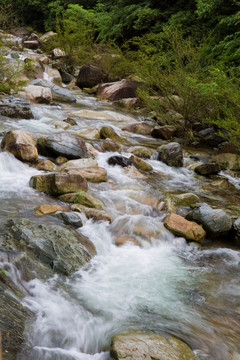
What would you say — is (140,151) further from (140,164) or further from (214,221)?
(214,221)

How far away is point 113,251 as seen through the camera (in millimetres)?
4062

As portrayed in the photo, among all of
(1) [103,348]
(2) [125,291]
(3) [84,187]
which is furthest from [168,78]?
(1) [103,348]

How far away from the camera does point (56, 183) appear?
15.9 ft

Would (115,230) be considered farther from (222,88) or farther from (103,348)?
(222,88)

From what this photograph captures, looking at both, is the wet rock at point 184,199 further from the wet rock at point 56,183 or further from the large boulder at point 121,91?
the large boulder at point 121,91

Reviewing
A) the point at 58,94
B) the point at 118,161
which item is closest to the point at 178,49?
the point at 58,94

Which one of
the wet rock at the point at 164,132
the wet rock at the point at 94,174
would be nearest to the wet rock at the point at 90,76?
the wet rock at the point at 164,132

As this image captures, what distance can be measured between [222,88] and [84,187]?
444 cm

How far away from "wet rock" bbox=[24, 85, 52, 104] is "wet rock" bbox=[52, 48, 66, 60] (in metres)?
7.81

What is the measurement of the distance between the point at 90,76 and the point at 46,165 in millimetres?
11400

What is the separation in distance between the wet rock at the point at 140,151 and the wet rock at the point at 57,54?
41.2 ft

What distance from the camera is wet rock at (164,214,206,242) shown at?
4.59 metres

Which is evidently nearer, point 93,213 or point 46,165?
point 93,213

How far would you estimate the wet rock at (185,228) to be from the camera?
15.0 feet
